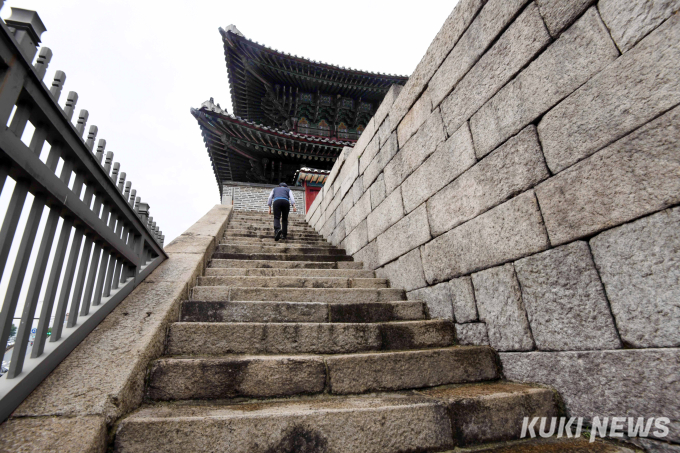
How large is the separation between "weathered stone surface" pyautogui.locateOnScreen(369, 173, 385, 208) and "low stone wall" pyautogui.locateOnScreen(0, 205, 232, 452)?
251cm

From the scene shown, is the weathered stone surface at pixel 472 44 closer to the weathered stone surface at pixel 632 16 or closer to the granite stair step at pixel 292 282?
the weathered stone surface at pixel 632 16

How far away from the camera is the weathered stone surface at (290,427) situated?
53.7 inches

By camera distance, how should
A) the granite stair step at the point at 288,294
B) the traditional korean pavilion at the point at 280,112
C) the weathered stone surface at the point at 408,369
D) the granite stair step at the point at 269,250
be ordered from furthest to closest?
the traditional korean pavilion at the point at 280,112, the granite stair step at the point at 269,250, the granite stair step at the point at 288,294, the weathered stone surface at the point at 408,369

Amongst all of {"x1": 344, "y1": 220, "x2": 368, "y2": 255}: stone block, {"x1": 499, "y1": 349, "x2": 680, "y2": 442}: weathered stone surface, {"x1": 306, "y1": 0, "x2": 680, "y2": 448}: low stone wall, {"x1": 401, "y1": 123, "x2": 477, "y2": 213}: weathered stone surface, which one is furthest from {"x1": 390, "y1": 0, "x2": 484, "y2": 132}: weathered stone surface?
{"x1": 499, "y1": 349, "x2": 680, "y2": 442}: weathered stone surface

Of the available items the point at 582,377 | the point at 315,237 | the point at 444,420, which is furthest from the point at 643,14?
the point at 315,237

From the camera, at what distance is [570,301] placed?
1741 mm

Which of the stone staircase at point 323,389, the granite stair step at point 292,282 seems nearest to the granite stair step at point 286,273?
the granite stair step at point 292,282

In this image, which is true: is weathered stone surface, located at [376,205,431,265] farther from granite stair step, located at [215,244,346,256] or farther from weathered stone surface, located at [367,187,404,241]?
granite stair step, located at [215,244,346,256]

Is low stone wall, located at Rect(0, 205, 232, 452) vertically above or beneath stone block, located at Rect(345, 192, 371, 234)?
beneath

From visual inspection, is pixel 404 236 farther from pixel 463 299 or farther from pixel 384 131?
pixel 384 131

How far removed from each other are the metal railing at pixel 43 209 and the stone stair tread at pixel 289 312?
1.90ft

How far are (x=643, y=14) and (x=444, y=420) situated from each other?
2.14 m

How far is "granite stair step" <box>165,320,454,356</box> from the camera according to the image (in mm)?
2135

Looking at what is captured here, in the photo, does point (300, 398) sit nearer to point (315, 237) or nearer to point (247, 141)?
point (315, 237)
